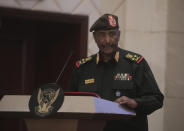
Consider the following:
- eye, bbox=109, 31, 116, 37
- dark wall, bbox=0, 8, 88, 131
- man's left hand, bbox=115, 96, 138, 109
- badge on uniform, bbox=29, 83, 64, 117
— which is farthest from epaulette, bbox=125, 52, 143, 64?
dark wall, bbox=0, 8, 88, 131

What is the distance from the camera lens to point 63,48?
253 centimetres

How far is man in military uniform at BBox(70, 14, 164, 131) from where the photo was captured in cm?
149

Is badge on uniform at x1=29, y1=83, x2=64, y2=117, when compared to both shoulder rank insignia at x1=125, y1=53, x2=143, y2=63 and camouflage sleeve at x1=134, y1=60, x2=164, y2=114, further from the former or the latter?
shoulder rank insignia at x1=125, y1=53, x2=143, y2=63

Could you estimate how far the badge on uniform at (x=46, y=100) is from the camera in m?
1.04

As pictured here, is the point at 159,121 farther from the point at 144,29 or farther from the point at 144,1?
the point at 144,1

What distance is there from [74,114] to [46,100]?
106 mm

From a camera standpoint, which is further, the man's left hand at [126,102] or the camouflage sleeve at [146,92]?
the camouflage sleeve at [146,92]

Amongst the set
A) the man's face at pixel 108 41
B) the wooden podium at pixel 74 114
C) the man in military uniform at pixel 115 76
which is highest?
the man's face at pixel 108 41

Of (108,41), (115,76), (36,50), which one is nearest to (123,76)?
(115,76)

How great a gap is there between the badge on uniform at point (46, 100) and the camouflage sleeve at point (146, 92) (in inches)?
14.8

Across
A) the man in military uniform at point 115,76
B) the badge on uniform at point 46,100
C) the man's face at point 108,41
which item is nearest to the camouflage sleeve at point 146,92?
the man in military uniform at point 115,76

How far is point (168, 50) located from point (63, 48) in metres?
0.80

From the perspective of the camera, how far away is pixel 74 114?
1.04 metres

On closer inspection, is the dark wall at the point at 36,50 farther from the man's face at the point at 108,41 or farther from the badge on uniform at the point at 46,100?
the badge on uniform at the point at 46,100
